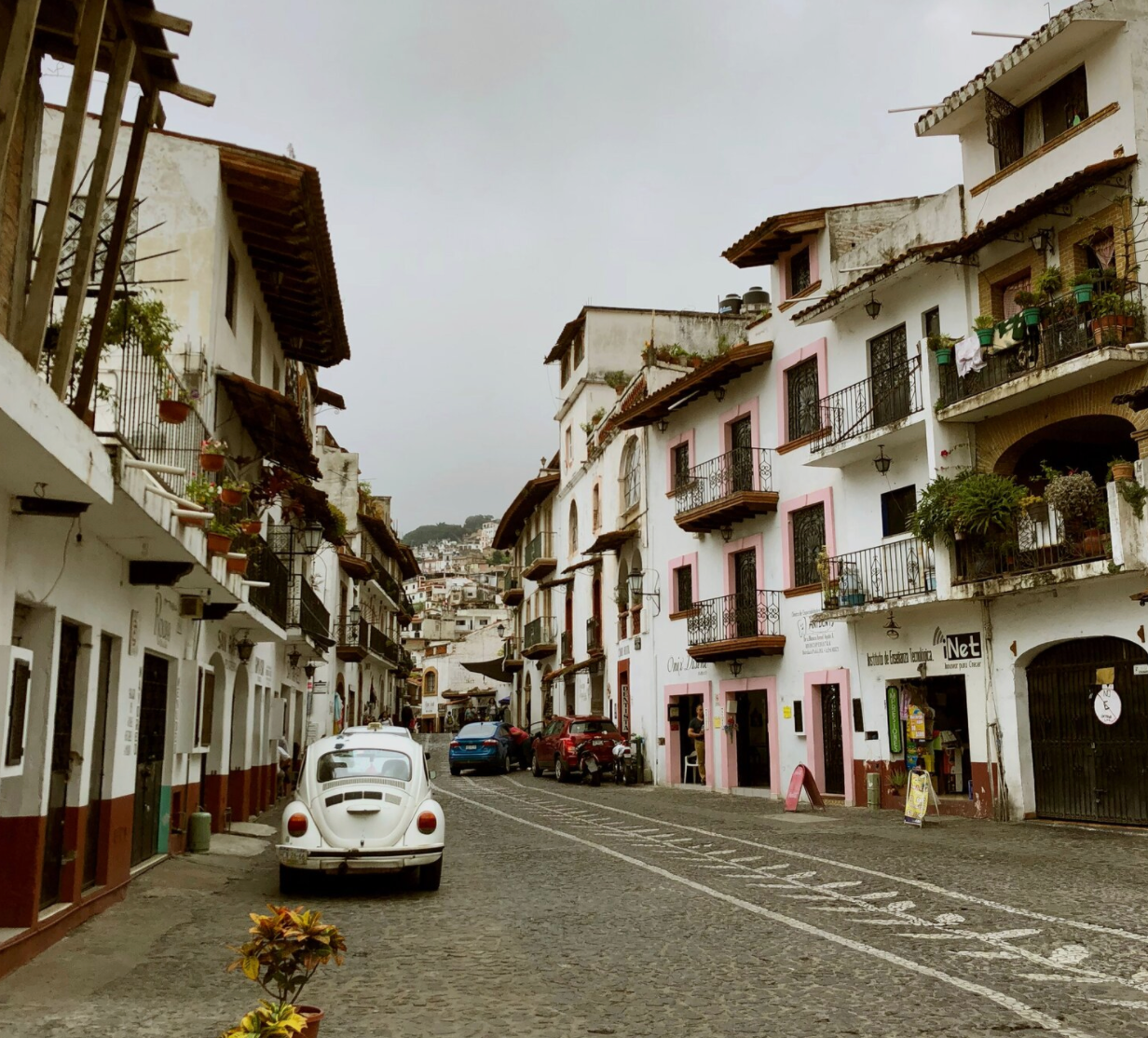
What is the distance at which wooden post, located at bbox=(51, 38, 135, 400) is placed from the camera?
296 inches

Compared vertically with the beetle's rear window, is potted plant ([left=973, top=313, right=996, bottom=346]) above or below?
above

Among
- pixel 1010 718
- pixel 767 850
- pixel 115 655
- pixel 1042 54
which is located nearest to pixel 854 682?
pixel 1010 718

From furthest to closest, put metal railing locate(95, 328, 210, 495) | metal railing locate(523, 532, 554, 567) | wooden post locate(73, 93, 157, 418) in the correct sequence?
metal railing locate(523, 532, 554, 567) → metal railing locate(95, 328, 210, 495) → wooden post locate(73, 93, 157, 418)

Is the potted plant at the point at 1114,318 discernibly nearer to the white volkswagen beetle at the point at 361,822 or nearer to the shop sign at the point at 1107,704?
the shop sign at the point at 1107,704

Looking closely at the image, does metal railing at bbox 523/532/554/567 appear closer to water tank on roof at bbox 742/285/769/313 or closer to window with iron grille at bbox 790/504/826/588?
water tank on roof at bbox 742/285/769/313

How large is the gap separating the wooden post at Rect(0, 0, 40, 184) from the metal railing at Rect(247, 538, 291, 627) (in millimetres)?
10990

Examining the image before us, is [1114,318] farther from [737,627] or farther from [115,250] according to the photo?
[115,250]

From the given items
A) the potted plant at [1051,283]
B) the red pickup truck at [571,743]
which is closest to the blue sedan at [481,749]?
the red pickup truck at [571,743]

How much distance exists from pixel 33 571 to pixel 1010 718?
50.4 feet

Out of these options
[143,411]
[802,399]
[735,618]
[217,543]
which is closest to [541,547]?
[735,618]

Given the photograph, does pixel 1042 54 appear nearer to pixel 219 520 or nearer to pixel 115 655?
pixel 219 520

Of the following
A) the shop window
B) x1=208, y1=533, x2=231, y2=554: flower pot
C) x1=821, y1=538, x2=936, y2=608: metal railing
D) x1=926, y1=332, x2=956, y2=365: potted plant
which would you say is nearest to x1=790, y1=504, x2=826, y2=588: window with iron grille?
x1=821, y1=538, x2=936, y2=608: metal railing

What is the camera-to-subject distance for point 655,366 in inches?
1294

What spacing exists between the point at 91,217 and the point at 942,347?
15.7 meters
